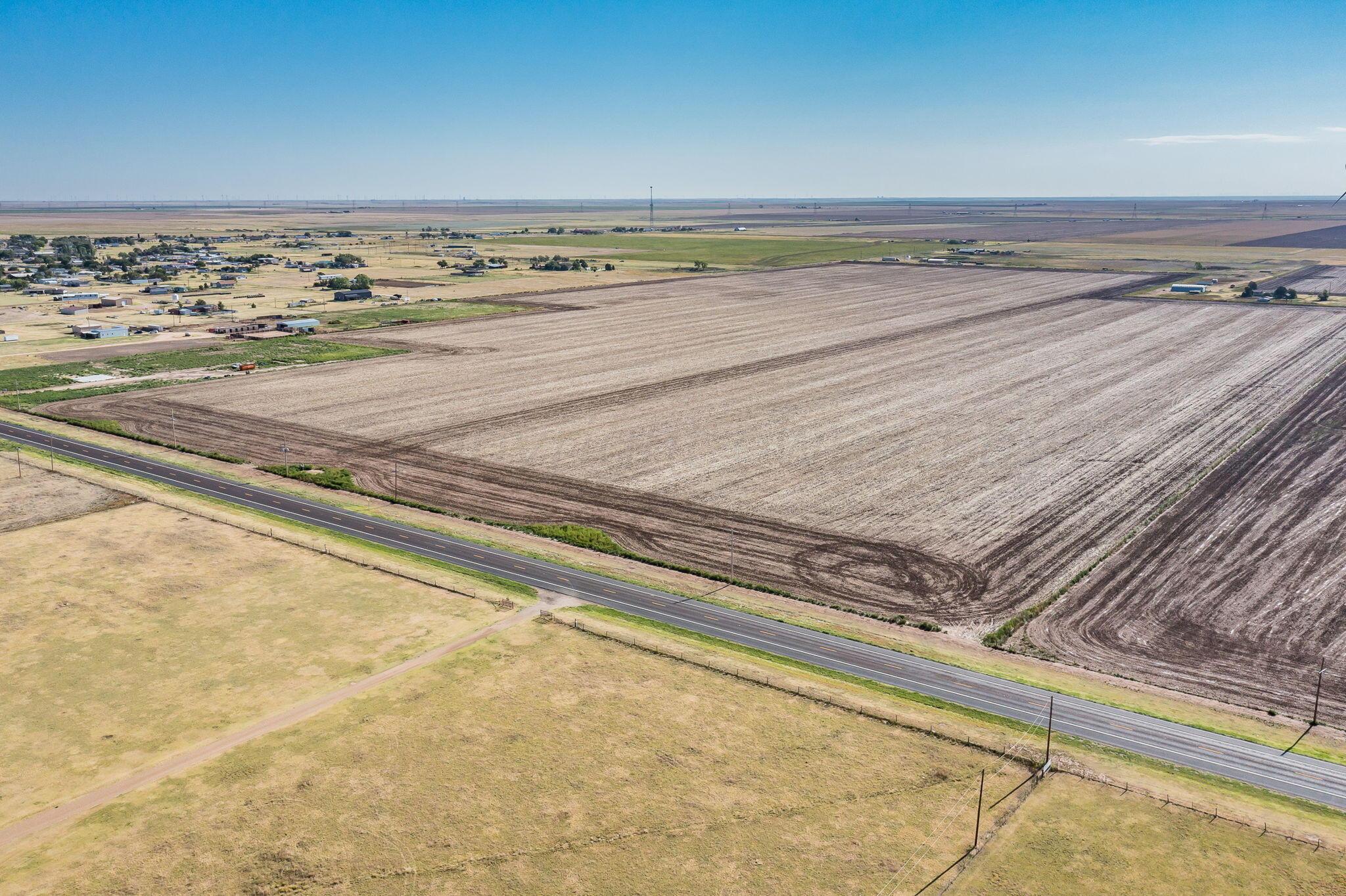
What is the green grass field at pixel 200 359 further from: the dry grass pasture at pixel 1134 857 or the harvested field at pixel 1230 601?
the dry grass pasture at pixel 1134 857

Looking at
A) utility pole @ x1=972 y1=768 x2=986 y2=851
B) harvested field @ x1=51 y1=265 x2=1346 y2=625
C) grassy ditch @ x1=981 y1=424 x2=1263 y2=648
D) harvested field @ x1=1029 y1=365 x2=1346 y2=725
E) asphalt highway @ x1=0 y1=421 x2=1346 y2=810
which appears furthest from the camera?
harvested field @ x1=51 y1=265 x2=1346 y2=625

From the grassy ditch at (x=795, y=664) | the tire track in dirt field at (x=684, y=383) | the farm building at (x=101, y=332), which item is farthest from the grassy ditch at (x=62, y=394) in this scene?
the grassy ditch at (x=795, y=664)

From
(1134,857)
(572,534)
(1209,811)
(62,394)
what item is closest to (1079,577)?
(1209,811)

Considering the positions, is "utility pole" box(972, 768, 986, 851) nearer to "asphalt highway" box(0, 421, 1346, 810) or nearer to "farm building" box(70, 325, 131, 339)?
"asphalt highway" box(0, 421, 1346, 810)

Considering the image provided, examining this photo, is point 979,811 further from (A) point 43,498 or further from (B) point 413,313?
(B) point 413,313

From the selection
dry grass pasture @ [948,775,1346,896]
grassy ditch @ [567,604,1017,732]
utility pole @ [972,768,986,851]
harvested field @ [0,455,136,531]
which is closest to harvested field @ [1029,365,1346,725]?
grassy ditch @ [567,604,1017,732]

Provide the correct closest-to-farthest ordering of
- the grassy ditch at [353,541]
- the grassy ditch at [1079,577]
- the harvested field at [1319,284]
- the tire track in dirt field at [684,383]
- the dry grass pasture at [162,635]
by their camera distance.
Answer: the dry grass pasture at [162,635] < the grassy ditch at [1079,577] < the grassy ditch at [353,541] < the tire track in dirt field at [684,383] < the harvested field at [1319,284]
